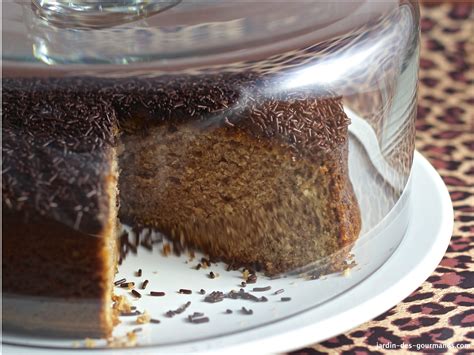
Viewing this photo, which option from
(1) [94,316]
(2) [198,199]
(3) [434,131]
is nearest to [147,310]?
(1) [94,316]

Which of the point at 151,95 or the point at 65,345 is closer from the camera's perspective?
the point at 65,345

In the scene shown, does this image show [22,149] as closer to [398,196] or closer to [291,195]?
[291,195]

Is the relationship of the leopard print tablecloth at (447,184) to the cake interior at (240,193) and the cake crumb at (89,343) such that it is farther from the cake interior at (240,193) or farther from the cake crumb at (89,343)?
the cake crumb at (89,343)

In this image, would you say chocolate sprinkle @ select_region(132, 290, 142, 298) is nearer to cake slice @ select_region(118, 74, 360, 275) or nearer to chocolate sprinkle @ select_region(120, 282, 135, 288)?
chocolate sprinkle @ select_region(120, 282, 135, 288)

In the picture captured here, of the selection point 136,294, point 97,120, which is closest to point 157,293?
point 136,294

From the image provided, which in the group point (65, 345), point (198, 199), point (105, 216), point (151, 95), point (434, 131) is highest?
point (434, 131)

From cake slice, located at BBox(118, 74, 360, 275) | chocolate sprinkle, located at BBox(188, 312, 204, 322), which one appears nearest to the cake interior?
cake slice, located at BBox(118, 74, 360, 275)
